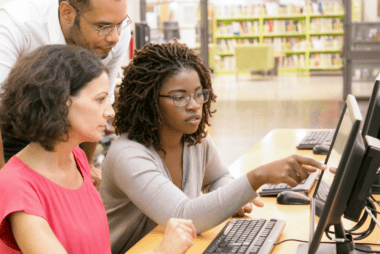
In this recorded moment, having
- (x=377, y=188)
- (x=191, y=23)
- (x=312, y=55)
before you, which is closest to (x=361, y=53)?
(x=191, y=23)

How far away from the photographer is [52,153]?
1047 millimetres

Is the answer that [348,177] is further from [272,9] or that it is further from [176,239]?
[272,9]

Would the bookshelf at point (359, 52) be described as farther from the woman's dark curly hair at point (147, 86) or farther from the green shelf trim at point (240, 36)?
the woman's dark curly hair at point (147, 86)

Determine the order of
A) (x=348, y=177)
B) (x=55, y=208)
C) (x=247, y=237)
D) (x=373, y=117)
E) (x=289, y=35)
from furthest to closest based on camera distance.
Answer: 1. (x=289, y=35)
2. (x=373, y=117)
3. (x=247, y=237)
4. (x=55, y=208)
5. (x=348, y=177)

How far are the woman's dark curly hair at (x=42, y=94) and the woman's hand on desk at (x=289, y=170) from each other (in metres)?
0.49

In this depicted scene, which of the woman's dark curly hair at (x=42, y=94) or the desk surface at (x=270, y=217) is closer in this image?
the woman's dark curly hair at (x=42, y=94)

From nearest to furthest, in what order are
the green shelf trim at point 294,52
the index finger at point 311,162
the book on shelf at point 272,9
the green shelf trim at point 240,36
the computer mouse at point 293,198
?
the index finger at point 311,162 < the computer mouse at point 293,198 < the book on shelf at point 272,9 < the green shelf trim at point 294,52 < the green shelf trim at point 240,36

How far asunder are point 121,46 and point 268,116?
498cm

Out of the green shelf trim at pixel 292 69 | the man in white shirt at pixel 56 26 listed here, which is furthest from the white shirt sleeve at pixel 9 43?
the green shelf trim at pixel 292 69

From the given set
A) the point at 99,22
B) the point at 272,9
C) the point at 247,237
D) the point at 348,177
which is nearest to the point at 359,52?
the point at 272,9

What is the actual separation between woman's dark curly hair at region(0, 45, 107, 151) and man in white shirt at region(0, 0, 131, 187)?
1.59 feet

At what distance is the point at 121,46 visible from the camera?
6.36 feet

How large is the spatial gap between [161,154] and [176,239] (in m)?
0.64

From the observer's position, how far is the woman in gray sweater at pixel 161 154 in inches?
51.7
